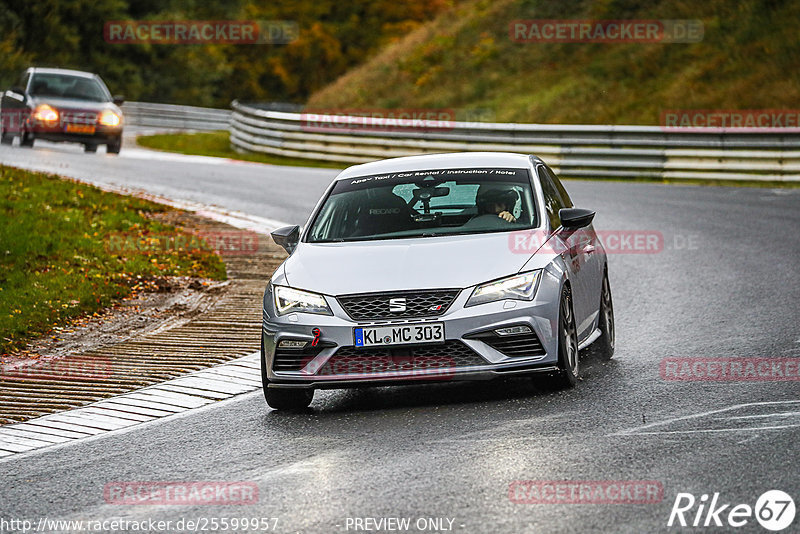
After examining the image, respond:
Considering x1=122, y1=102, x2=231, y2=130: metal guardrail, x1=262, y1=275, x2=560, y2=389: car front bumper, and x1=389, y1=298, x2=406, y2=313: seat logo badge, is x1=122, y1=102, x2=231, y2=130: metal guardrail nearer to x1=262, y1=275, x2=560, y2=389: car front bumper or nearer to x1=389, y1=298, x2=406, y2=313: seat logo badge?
x1=262, y1=275, x2=560, y2=389: car front bumper

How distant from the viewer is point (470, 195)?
982 cm

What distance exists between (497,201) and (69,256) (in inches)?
271

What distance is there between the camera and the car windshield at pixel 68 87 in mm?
31031

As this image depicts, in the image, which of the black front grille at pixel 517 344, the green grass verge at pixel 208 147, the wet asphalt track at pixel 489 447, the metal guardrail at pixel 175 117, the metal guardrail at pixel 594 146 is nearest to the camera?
the wet asphalt track at pixel 489 447

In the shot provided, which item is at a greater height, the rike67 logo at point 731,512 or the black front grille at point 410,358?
the rike67 logo at point 731,512

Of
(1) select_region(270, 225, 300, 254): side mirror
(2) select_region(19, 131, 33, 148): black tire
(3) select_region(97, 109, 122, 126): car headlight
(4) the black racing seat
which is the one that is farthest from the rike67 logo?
(2) select_region(19, 131, 33, 148): black tire

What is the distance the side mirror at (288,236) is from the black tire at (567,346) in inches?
82.8

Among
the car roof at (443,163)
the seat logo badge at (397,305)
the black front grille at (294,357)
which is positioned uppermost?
the car roof at (443,163)

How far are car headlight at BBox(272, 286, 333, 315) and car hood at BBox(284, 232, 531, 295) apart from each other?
2.2 inches

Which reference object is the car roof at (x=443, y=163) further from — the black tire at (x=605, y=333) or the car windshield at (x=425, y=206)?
the black tire at (x=605, y=333)

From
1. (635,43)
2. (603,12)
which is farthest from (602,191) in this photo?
(603,12)

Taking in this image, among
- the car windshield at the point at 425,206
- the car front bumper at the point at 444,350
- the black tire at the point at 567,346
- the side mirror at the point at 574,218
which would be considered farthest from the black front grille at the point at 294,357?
the side mirror at the point at 574,218

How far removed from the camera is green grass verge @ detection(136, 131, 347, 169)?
31.9m

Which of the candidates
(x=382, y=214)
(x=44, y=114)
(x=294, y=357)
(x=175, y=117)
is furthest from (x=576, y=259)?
(x=175, y=117)
